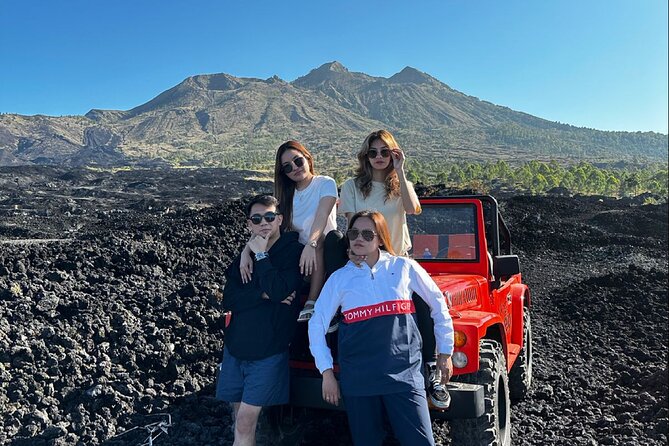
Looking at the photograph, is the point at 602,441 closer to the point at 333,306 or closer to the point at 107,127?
the point at 333,306

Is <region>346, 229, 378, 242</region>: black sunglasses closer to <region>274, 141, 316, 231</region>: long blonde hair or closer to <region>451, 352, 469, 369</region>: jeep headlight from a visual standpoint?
<region>274, 141, 316, 231</region>: long blonde hair

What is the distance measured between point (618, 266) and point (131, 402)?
1350cm

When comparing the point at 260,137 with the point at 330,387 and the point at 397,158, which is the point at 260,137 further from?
the point at 330,387

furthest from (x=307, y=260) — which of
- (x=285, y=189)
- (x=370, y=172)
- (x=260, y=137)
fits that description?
(x=260, y=137)

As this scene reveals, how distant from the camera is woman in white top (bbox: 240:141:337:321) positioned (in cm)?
340

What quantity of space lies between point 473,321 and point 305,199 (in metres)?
1.30

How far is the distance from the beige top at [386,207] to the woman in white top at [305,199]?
0.21m

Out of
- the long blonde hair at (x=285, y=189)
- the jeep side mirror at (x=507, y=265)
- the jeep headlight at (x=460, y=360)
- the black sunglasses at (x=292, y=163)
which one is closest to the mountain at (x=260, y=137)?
the jeep side mirror at (x=507, y=265)

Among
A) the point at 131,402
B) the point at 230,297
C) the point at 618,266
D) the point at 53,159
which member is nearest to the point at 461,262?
the point at 230,297

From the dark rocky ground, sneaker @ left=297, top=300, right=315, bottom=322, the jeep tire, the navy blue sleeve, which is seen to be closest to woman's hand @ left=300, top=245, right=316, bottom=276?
the navy blue sleeve

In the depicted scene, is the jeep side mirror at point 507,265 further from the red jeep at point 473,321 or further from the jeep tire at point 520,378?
the jeep tire at point 520,378

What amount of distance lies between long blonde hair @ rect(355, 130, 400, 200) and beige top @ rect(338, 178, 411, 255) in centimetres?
3

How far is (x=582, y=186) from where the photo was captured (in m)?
46.3

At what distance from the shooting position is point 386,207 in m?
3.76
